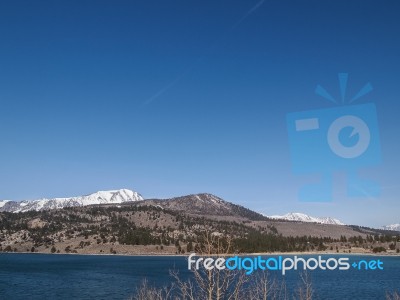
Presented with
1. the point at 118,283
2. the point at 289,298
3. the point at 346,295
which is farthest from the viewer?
the point at 118,283

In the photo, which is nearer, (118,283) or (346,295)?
(346,295)

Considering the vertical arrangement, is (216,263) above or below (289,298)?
above

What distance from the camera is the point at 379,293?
84312mm

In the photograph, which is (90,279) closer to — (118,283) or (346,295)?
(118,283)

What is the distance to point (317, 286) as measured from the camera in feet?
309

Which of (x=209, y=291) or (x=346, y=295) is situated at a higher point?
(x=209, y=291)

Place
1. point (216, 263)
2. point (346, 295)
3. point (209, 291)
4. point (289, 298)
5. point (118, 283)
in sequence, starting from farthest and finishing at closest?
1. point (118, 283)
2. point (346, 295)
3. point (289, 298)
4. point (216, 263)
5. point (209, 291)

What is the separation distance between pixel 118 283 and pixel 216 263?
286ft

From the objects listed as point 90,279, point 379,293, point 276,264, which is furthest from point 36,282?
point 276,264

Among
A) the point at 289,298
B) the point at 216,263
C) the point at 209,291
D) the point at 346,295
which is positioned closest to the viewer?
the point at 209,291

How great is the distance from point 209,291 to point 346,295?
215 ft

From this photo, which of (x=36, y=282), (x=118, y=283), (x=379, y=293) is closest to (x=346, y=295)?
(x=379, y=293)

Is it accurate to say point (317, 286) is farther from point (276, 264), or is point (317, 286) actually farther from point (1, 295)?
point (276, 264)

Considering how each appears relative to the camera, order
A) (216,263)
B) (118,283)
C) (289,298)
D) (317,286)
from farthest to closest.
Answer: (118,283)
(317,286)
(289,298)
(216,263)
